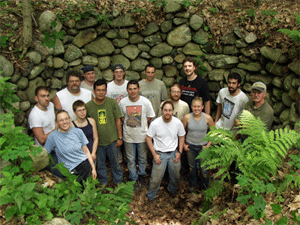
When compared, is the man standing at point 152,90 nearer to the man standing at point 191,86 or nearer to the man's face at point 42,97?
the man standing at point 191,86

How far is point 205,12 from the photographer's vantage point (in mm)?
5430

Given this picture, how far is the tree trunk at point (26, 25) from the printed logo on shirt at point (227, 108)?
4.15 meters

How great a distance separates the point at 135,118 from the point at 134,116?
0.13 ft

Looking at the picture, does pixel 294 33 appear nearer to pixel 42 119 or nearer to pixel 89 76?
pixel 89 76

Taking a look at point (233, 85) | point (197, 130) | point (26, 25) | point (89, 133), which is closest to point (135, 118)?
point (89, 133)

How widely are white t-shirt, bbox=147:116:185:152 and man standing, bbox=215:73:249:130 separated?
726 mm

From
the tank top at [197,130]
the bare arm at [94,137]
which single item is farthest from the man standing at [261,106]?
the bare arm at [94,137]

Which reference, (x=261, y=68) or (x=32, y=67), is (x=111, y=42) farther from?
(x=261, y=68)

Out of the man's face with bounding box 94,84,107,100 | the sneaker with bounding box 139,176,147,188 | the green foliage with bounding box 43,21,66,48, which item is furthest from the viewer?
the green foliage with bounding box 43,21,66,48

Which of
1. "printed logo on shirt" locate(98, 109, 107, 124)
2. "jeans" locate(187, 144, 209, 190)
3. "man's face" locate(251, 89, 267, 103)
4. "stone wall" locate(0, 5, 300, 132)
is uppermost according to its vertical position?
"stone wall" locate(0, 5, 300, 132)

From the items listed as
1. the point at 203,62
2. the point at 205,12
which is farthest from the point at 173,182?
the point at 205,12

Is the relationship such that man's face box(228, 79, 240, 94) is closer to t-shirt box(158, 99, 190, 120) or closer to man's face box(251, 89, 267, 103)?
man's face box(251, 89, 267, 103)

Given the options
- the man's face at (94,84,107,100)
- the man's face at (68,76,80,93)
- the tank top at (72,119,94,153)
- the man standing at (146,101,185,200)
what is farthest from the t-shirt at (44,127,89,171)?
the man standing at (146,101,185,200)

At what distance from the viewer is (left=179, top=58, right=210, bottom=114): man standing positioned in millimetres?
4228
